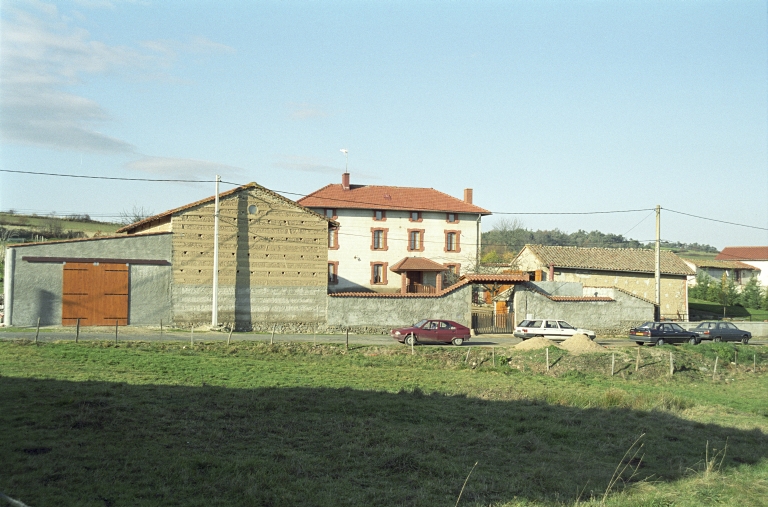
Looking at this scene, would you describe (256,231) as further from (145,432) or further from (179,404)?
(145,432)

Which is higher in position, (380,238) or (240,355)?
(380,238)

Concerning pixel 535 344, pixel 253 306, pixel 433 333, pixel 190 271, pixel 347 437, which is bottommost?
pixel 347 437

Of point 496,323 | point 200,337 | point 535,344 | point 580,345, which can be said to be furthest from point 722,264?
point 200,337

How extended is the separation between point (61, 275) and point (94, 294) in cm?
194

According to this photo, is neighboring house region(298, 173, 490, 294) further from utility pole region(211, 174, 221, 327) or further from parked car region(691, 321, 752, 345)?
parked car region(691, 321, 752, 345)

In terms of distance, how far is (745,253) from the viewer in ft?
335

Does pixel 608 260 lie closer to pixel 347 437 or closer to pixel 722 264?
pixel 722 264

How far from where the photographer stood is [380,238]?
58.7 metres

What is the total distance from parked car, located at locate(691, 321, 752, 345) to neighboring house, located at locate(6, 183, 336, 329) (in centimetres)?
2350

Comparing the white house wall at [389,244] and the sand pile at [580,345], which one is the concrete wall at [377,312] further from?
the white house wall at [389,244]

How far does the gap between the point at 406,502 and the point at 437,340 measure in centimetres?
2592

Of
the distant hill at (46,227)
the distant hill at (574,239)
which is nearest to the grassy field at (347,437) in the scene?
the distant hill at (46,227)

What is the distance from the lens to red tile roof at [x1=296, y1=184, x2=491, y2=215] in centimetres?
5844

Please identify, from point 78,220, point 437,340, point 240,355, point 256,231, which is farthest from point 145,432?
point 78,220
